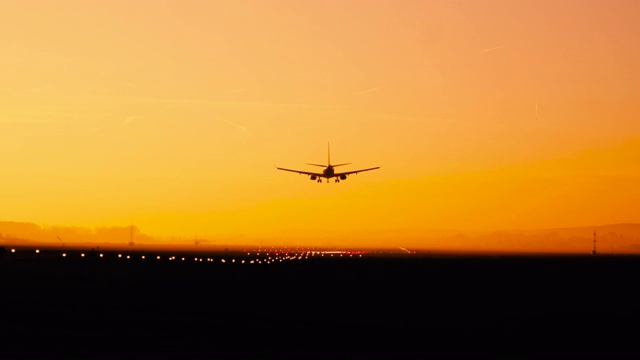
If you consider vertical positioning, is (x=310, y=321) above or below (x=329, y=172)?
below

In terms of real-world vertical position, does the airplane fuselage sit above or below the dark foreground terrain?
above

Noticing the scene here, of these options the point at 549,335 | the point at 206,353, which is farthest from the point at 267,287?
the point at 206,353

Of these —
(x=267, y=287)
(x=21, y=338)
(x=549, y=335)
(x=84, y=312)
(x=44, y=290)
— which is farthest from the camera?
(x=267, y=287)

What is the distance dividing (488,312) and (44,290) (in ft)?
128

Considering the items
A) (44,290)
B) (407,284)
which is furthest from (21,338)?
(407,284)

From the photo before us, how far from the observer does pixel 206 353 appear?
39156 mm

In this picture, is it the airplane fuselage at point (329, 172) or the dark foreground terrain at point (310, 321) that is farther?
the airplane fuselage at point (329, 172)

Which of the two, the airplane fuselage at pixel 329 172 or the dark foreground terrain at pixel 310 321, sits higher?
the airplane fuselage at pixel 329 172

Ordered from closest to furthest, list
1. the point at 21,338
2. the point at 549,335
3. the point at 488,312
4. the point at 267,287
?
the point at 21,338
the point at 549,335
the point at 488,312
the point at 267,287

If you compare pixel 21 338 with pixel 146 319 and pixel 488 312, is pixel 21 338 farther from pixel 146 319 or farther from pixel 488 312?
pixel 488 312

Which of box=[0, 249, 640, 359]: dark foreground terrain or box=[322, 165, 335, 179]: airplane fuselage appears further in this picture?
box=[322, 165, 335, 179]: airplane fuselage

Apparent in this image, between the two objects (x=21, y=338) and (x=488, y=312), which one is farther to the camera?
(x=488, y=312)

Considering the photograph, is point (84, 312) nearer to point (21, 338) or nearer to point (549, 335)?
point (21, 338)

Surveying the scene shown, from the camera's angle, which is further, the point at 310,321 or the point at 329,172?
the point at 329,172
